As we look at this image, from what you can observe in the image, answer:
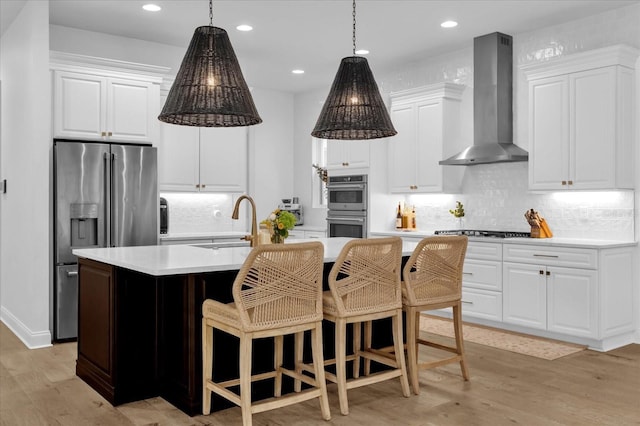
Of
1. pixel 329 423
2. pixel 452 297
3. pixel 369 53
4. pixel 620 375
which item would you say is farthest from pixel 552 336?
pixel 369 53

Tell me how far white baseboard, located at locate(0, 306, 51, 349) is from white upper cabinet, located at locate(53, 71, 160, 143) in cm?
171

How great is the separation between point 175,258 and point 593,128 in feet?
12.0

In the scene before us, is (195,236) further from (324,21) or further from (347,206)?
(324,21)

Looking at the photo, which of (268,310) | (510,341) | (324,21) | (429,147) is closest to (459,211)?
(429,147)

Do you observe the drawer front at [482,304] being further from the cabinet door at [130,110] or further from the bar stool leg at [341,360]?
the cabinet door at [130,110]

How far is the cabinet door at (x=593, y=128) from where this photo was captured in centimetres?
489

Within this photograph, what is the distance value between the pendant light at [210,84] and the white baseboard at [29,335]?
9.28 feet

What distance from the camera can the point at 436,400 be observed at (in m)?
3.52

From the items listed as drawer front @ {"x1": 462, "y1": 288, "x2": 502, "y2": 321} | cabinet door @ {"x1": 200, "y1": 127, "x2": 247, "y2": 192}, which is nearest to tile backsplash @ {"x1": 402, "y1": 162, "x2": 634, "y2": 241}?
drawer front @ {"x1": 462, "y1": 288, "x2": 502, "y2": 321}

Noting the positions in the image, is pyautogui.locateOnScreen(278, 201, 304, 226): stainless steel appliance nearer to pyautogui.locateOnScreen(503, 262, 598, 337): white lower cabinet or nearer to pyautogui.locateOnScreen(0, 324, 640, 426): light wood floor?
pyautogui.locateOnScreen(503, 262, 598, 337): white lower cabinet

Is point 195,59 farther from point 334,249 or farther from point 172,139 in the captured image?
point 172,139

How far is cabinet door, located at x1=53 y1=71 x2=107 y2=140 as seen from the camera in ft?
17.1

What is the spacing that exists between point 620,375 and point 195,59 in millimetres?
3495

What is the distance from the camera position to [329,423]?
3.16 m
